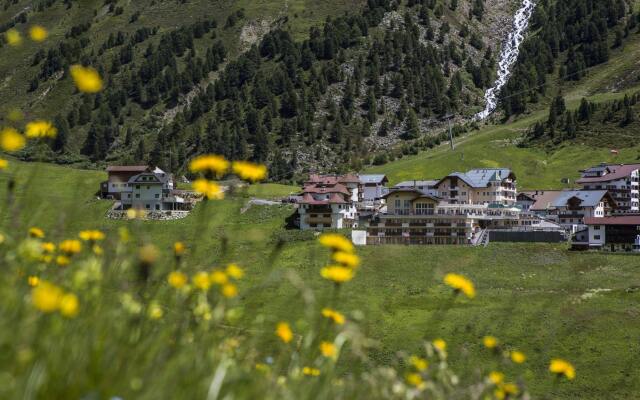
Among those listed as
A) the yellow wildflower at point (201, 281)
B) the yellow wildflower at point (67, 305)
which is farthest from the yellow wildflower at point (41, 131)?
the yellow wildflower at point (67, 305)

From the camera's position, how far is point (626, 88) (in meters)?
181

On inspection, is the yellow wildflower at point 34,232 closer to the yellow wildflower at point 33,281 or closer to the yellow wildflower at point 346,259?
the yellow wildflower at point 33,281

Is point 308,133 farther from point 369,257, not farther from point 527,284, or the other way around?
point 527,284

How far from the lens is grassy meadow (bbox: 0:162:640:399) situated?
324 cm

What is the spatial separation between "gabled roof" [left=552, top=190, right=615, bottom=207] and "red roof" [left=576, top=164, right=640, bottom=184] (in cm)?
1452

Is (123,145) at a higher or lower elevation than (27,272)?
higher

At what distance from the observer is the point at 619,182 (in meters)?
126

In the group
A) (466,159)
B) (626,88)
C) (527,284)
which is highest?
(626,88)

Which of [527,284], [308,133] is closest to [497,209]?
[527,284]

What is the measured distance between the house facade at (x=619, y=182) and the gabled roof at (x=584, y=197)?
1453cm

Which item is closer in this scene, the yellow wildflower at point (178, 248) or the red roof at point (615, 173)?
the yellow wildflower at point (178, 248)

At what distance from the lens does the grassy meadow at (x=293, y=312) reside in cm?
324

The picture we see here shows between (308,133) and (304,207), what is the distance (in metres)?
88.9

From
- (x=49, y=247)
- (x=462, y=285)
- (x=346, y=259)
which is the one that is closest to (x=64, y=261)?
(x=49, y=247)
